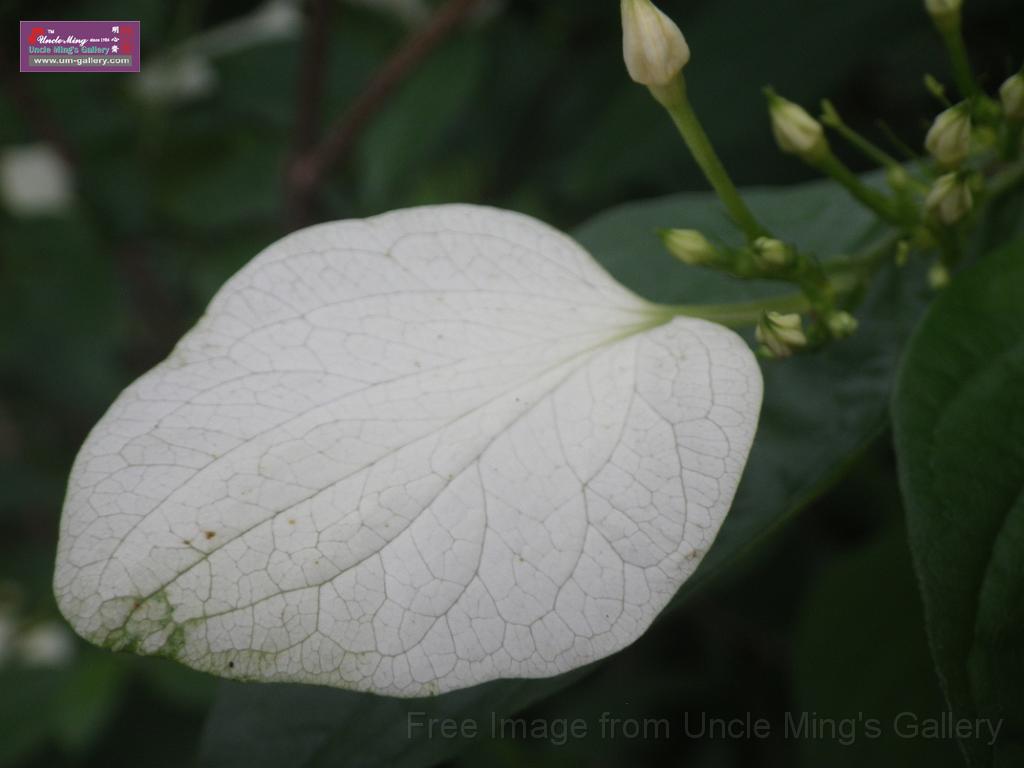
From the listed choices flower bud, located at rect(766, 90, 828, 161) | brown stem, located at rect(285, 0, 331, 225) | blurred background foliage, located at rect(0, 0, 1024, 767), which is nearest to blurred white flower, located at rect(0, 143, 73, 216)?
blurred background foliage, located at rect(0, 0, 1024, 767)

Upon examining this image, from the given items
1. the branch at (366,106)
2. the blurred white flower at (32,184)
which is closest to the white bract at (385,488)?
the branch at (366,106)

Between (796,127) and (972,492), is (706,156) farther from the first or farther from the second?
(972,492)

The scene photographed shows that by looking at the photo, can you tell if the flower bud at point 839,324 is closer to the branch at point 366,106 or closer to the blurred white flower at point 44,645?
the branch at point 366,106

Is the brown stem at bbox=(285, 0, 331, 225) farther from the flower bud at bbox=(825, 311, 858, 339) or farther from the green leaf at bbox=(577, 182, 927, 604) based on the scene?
the flower bud at bbox=(825, 311, 858, 339)

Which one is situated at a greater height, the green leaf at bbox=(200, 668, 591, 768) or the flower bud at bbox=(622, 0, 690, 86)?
the flower bud at bbox=(622, 0, 690, 86)

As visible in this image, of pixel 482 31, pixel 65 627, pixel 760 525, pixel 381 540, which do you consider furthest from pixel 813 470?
pixel 65 627

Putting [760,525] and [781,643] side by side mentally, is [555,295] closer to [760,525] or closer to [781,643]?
[760,525]
